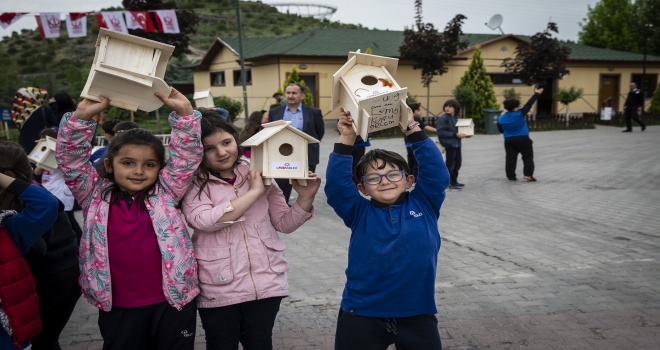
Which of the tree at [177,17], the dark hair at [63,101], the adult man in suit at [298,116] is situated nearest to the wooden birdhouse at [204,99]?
the adult man in suit at [298,116]

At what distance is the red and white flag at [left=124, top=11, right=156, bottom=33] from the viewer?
15.6 meters

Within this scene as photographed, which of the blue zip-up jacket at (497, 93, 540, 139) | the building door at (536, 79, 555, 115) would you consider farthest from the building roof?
the blue zip-up jacket at (497, 93, 540, 139)

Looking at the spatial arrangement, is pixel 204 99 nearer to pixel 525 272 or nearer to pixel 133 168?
pixel 525 272

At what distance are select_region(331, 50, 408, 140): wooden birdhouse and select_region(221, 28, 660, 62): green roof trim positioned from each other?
23225mm

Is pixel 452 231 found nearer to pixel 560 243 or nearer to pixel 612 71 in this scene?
pixel 560 243

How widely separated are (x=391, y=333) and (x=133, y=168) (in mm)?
1580

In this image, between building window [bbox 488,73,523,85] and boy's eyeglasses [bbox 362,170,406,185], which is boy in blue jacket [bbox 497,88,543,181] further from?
building window [bbox 488,73,523,85]

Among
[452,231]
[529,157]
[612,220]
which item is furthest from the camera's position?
[529,157]

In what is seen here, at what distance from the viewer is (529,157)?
1117 cm

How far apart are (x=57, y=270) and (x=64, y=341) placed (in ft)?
Result: 3.83

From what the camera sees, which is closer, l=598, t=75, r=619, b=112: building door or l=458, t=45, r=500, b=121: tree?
l=458, t=45, r=500, b=121: tree

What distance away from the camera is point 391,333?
2654 mm

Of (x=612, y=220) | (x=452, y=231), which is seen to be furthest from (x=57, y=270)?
(x=612, y=220)

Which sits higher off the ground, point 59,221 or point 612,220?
point 59,221
